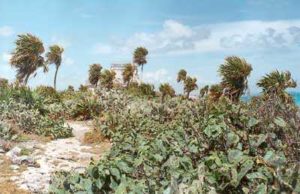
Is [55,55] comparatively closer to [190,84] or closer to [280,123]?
[190,84]

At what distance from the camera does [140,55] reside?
74.8 meters

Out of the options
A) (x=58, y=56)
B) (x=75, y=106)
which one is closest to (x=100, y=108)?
(x=75, y=106)

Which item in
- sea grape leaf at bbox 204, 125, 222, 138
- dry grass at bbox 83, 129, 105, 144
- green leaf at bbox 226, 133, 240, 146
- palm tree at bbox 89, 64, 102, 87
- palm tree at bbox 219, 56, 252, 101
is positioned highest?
palm tree at bbox 89, 64, 102, 87

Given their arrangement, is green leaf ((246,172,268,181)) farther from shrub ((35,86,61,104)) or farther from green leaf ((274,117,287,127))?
shrub ((35,86,61,104))

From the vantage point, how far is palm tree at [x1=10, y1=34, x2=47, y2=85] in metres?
45.4

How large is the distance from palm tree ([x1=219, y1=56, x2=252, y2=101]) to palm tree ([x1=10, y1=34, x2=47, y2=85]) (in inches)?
888

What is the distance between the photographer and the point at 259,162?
4387 mm

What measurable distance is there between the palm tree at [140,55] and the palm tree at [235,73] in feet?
153

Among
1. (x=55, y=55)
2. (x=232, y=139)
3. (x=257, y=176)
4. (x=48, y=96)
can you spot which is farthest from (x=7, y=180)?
(x=55, y=55)

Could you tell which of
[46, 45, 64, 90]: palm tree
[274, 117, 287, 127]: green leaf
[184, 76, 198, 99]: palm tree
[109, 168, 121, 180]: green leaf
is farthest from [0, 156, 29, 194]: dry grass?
[184, 76, 198, 99]: palm tree

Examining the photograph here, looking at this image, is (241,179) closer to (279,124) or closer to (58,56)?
(279,124)

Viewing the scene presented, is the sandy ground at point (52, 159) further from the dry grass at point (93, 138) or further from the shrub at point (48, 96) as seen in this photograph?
the shrub at point (48, 96)

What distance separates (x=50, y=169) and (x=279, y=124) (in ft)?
21.3

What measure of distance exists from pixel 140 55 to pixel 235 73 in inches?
1883
